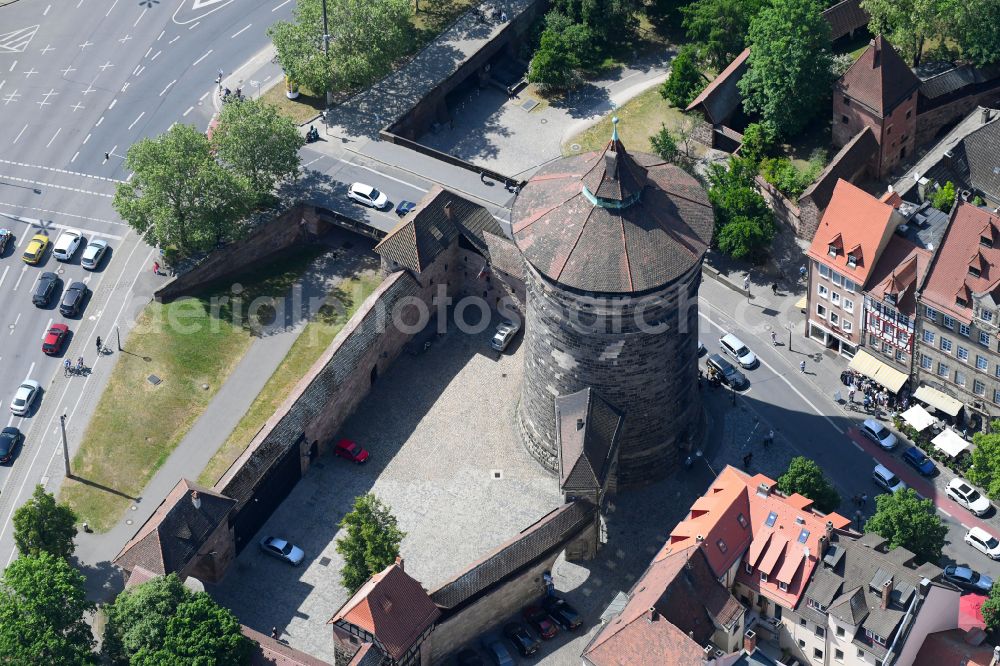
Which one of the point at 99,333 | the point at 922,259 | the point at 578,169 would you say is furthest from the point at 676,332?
the point at 99,333

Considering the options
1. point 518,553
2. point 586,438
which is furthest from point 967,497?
point 518,553

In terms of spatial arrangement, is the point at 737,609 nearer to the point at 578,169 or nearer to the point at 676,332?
the point at 676,332

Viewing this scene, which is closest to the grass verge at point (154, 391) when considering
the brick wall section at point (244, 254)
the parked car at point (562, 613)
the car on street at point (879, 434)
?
the brick wall section at point (244, 254)

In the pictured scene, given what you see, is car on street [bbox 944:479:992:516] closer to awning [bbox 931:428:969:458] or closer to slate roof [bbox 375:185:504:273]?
awning [bbox 931:428:969:458]

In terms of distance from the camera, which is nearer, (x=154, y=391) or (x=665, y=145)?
(x=154, y=391)

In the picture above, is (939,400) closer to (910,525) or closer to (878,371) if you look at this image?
(878,371)
